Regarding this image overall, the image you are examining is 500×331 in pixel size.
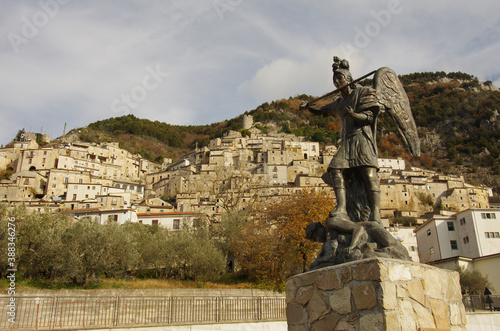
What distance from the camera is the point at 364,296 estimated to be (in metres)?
4.37

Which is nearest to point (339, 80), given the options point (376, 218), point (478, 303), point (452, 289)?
point (376, 218)

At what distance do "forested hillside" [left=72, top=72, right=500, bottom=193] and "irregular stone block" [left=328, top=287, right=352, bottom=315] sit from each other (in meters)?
112

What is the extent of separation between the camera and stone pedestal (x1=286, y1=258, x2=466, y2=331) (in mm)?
4242

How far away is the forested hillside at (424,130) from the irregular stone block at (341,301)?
4423 inches

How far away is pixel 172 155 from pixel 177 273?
10378 cm

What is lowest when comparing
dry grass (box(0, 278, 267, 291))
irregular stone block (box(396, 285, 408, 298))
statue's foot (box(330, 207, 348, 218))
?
dry grass (box(0, 278, 267, 291))

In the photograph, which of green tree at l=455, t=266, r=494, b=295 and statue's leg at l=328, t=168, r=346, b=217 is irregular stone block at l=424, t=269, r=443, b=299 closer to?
statue's leg at l=328, t=168, r=346, b=217

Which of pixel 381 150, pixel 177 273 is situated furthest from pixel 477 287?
pixel 381 150

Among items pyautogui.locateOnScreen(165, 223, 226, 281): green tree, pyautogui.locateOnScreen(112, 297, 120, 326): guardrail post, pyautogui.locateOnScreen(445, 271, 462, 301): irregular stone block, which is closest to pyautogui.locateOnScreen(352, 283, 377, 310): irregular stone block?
pyautogui.locateOnScreen(445, 271, 462, 301): irregular stone block

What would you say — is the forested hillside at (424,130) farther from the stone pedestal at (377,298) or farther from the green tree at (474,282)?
the stone pedestal at (377,298)

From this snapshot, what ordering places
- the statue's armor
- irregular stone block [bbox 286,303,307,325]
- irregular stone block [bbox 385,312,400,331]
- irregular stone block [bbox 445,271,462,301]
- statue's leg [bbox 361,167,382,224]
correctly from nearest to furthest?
irregular stone block [bbox 385,312,400,331] → irregular stone block [bbox 445,271,462,301] → irregular stone block [bbox 286,303,307,325] → statue's leg [bbox 361,167,382,224] → the statue's armor

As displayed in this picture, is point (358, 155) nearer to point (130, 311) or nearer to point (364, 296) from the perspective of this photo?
point (364, 296)

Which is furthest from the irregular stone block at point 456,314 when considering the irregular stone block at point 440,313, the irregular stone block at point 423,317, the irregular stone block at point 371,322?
the irregular stone block at point 371,322

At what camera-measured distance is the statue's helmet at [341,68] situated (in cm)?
643
